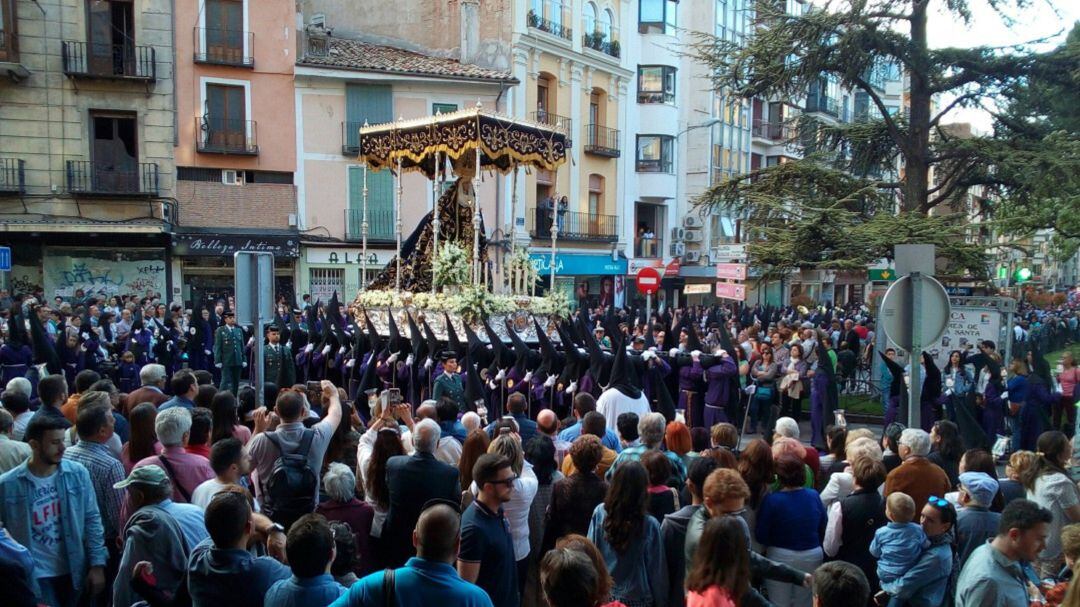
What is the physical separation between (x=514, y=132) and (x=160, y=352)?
25.4 ft

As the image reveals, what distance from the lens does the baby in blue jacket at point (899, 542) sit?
14.1 ft

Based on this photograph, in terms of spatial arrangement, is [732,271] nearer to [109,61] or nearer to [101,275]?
[101,275]

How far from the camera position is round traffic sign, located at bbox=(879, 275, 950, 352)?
6.10 metres

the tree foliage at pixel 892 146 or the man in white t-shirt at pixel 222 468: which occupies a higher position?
the tree foliage at pixel 892 146

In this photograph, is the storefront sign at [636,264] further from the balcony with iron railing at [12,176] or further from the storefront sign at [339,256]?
Answer: the balcony with iron railing at [12,176]

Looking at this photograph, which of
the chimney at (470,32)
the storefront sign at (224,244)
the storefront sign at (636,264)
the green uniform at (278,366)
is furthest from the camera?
the storefront sign at (636,264)

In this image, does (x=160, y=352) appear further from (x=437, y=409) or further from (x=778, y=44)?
(x=778, y=44)

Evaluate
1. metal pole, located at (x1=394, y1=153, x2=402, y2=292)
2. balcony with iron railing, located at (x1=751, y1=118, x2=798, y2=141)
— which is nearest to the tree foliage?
metal pole, located at (x1=394, y1=153, x2=402, y2=292)

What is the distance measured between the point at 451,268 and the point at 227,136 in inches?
559

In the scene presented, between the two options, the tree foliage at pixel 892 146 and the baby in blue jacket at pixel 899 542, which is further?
the tree foliage at pixel 892 146

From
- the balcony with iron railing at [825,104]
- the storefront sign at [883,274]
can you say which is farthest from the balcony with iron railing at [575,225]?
the balcony with iron railing at [825,104]

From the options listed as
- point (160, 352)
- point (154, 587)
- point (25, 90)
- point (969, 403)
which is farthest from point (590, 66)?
point (154, 587)

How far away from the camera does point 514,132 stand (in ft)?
47.2

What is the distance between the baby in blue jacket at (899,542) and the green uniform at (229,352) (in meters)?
11.0
